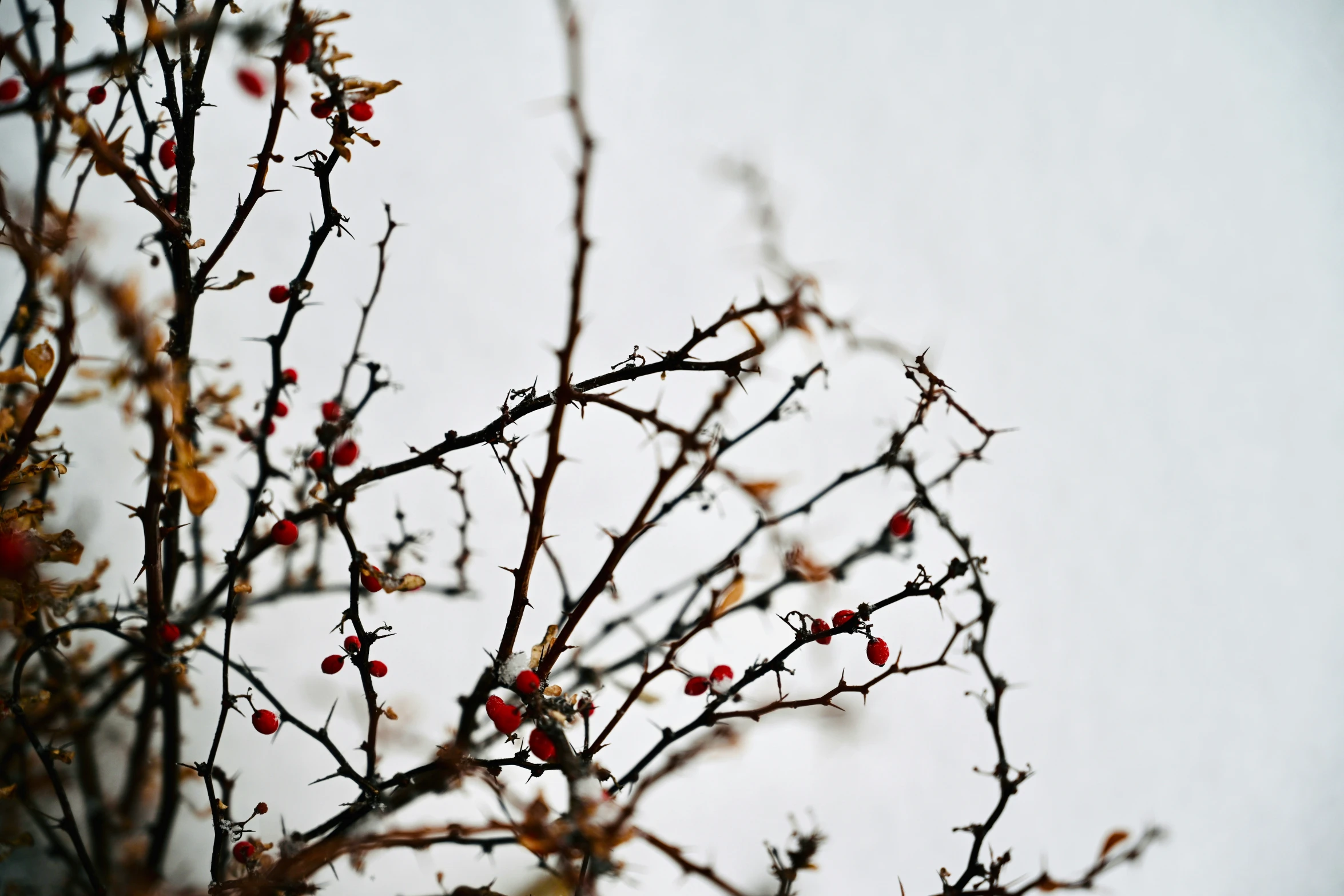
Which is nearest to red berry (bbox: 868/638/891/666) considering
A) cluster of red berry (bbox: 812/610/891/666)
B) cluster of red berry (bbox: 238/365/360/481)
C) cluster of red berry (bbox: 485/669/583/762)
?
cluster of red berry (bbox: 812/610/891/666)

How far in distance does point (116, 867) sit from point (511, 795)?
13.4 inches

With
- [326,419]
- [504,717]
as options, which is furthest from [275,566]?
[504,717]

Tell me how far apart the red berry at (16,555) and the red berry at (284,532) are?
Answer: 0.07 metres

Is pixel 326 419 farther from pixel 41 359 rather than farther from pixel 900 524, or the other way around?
pixel 900 524

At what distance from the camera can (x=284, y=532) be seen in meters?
0.30

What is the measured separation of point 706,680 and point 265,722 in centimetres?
19

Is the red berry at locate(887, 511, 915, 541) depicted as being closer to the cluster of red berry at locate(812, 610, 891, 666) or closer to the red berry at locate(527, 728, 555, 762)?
the cluster of red berry at locate(812, 610, 891, 666)

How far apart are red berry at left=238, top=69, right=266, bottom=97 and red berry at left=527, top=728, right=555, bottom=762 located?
23cm

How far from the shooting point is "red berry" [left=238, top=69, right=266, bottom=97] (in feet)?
0.81

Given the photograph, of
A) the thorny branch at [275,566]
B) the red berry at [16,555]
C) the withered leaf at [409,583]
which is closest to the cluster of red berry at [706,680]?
the thorny branch at [275,566]

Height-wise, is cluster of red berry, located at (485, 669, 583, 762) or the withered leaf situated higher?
the withered leaf

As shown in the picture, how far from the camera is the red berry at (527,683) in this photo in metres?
0.22

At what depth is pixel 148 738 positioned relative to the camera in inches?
15.2

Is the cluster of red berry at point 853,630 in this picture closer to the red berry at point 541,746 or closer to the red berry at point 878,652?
the red berry at point 878,652
